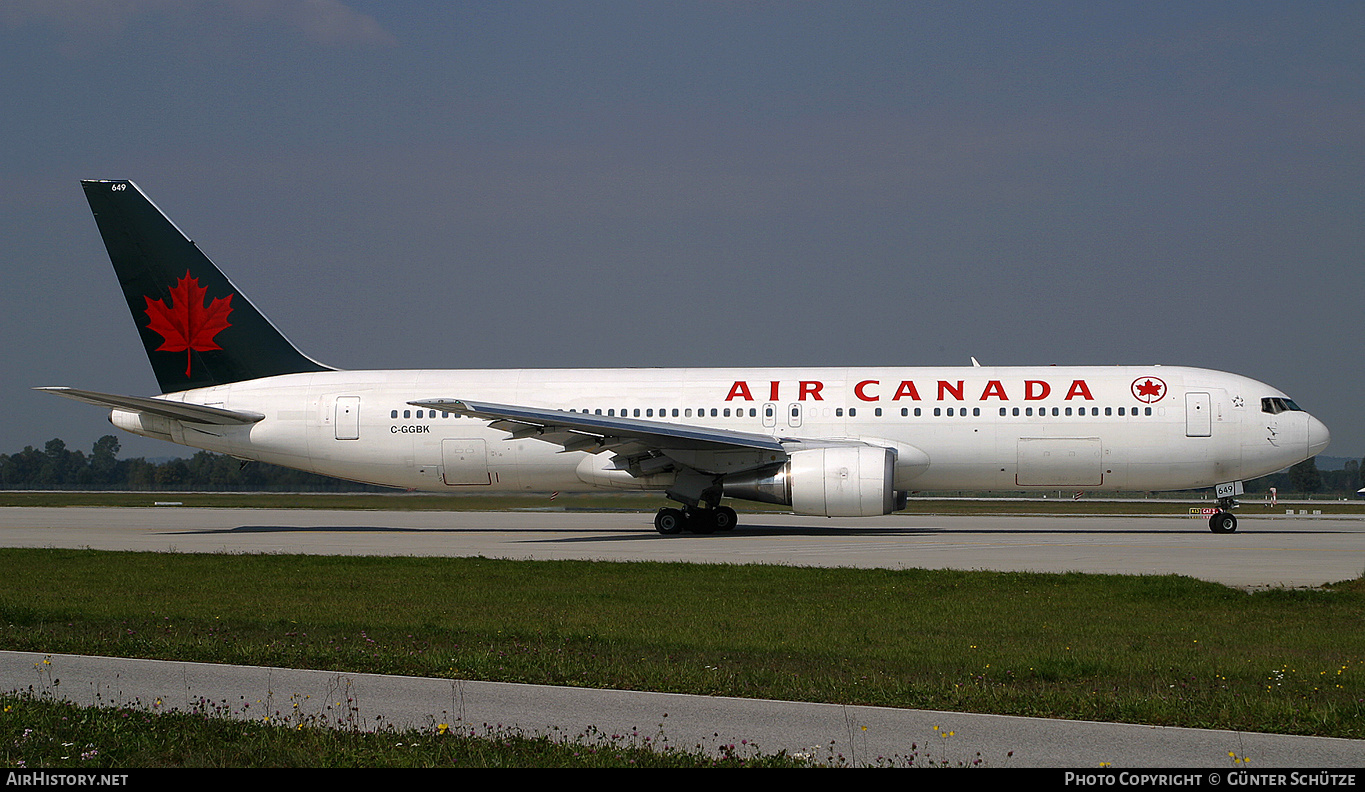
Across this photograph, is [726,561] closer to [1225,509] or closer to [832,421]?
[832,421]

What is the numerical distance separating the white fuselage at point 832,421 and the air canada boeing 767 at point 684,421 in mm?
47

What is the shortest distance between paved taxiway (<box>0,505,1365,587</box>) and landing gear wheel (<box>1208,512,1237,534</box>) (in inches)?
19.6

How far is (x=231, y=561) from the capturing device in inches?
728

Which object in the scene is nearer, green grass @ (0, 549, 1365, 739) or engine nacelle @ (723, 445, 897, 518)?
green grass @ (0, 549, 1365, 739)

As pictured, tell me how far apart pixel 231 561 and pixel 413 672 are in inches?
429

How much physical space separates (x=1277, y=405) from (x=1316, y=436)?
112 cm

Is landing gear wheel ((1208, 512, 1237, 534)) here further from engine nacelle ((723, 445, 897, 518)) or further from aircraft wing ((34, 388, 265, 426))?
aircraft wing ((34, 388, 265, 426))

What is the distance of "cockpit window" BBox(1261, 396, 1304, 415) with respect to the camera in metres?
26.4

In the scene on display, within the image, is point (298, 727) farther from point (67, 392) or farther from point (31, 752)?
point (67, 392)

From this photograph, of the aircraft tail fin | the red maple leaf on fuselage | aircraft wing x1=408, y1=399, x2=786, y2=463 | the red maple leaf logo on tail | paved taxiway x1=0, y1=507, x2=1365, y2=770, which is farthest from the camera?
the red maple leaf logo on tail

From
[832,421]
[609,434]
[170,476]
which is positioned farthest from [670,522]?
[170,476]

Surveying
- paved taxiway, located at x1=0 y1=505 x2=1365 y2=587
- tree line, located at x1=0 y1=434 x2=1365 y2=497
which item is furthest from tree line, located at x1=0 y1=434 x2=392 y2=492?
paved taxiway, located at x1=0 y1=505 x2=1365 y2=587

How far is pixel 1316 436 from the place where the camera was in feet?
86.8

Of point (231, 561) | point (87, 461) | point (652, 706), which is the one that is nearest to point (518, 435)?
point (231, 561)
